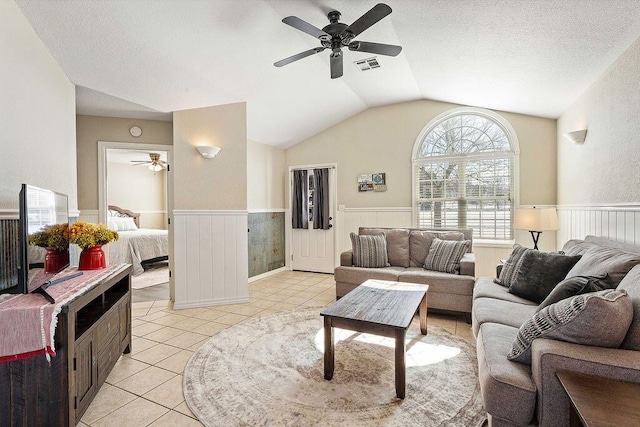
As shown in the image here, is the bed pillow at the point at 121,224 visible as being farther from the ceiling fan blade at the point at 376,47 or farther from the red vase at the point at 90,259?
the ceiling fan blade at the point at 376,47

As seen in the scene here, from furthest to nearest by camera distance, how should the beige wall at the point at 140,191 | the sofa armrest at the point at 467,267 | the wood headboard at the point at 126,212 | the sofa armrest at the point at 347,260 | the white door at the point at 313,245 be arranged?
1. the beige wall at the point at 140,191
2. the wood headboard at the point at 126,212
3. the white door at the point at 313,245
4. the sofa armrest at the point at 347,260
5. the sofa armrest at the point at 467,267

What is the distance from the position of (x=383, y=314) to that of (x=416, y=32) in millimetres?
A: 2441

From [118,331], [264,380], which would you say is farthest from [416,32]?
[118,331]

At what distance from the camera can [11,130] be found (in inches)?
84.7

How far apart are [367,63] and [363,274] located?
2.48m

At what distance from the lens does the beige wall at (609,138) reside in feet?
7.61

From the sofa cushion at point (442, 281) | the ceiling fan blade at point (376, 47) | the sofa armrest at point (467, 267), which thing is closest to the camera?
the ceiling fan blade at point (376, 47)

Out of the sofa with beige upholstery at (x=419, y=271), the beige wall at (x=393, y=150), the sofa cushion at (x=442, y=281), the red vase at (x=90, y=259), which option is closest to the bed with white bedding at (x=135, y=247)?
the beige wall at (x=393, y=150)

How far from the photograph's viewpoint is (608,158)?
2.72m

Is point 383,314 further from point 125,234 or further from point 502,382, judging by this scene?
point 125,234

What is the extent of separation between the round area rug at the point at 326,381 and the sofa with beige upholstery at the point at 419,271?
1.55 feet

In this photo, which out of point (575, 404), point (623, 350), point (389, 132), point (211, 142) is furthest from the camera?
point (389, 132)

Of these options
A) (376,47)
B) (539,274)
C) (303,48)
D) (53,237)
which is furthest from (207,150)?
(539,274)

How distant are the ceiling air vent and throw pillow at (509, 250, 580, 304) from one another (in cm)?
255
